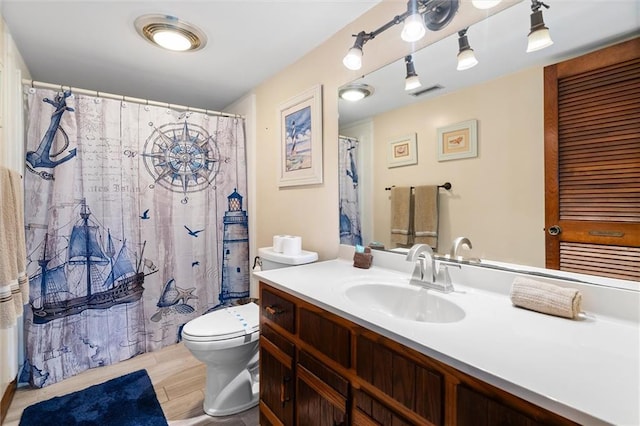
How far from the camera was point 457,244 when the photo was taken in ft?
4.02

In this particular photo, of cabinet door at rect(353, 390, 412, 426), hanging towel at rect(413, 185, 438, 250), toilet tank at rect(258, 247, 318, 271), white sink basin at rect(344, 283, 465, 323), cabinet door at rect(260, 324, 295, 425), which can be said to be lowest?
cabinet door at rect(260, 324, 295, 425)

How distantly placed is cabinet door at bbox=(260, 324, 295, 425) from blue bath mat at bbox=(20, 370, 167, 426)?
64cm

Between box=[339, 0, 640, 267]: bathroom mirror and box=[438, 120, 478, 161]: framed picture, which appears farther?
box=[438, 120, 478, 161]: framed picture

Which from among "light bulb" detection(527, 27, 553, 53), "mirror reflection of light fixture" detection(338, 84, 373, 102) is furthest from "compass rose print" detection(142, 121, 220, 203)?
"light bulb" detection(527, 27, 553, 53)

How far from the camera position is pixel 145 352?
2.23 metres

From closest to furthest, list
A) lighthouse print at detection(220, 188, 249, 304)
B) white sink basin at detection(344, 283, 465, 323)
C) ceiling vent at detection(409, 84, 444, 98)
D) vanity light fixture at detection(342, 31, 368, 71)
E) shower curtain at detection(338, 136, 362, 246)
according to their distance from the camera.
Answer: white sink basin at detection(344, 283, 465, 323), ceiling vent at detection(409, 84, 444, 98), vanity light fixture at detection(342, 31, 368, 71), shower curtain at detection(338, 136, 362, 246), lighthouse print at detection(220, 188, 249, 304)

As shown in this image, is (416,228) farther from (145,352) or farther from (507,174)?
(145,352)

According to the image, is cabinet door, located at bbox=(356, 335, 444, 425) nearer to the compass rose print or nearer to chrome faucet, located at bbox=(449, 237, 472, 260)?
chrome faucet, located at bbox=(449, 237, 472, 260)

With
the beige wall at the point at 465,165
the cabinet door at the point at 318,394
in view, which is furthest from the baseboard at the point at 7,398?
the beige wall at the point at 465,165

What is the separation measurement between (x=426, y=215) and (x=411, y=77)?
650 millimetres

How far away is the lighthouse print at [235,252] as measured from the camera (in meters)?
2.56

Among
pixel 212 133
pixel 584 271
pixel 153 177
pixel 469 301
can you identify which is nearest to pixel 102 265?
pixel 153 177

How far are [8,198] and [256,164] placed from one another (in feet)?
4.95

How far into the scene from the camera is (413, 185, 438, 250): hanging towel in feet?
4.28
